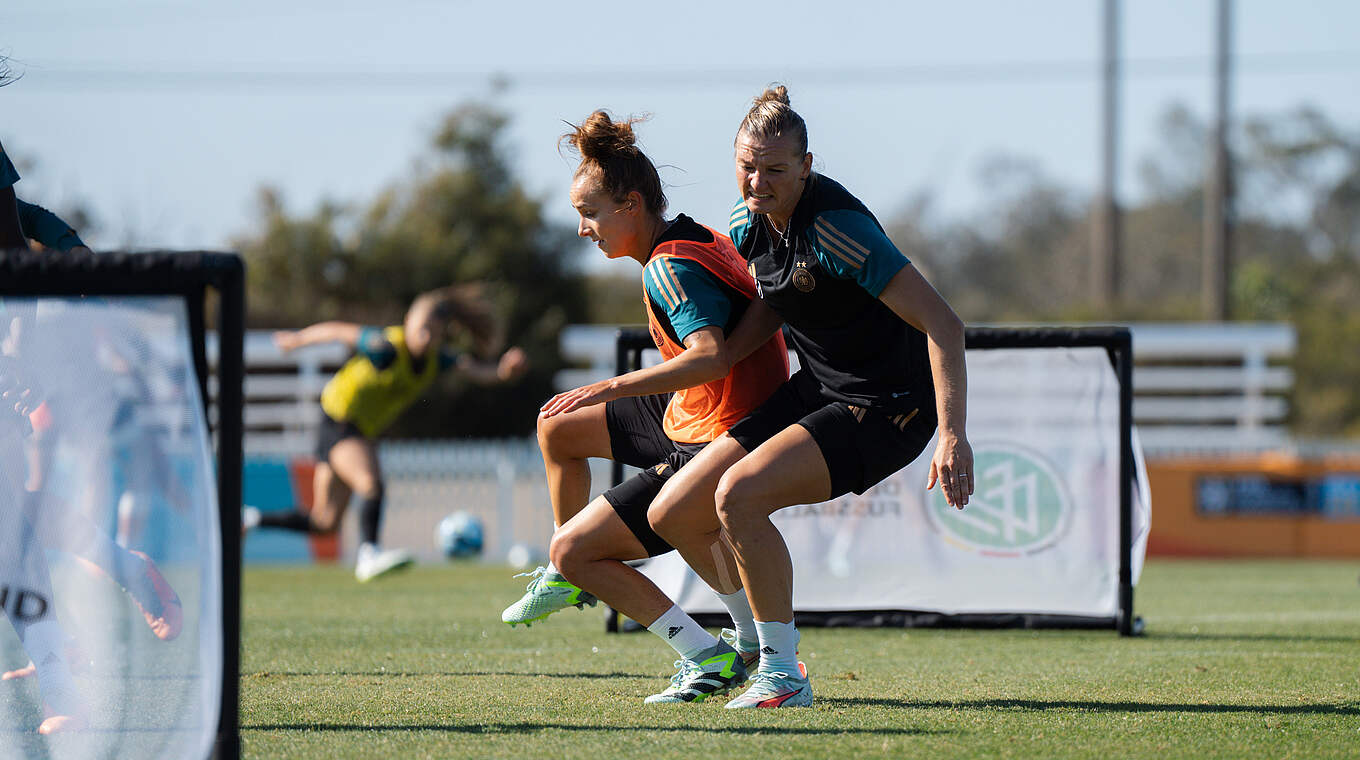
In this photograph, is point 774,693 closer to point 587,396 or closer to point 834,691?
point 834,691

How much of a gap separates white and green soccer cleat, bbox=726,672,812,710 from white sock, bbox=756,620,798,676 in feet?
0.07

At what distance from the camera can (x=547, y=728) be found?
4.00 meters

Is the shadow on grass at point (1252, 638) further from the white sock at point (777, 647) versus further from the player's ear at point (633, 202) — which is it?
the player's ear at point (633, 202)

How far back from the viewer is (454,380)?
28312mm

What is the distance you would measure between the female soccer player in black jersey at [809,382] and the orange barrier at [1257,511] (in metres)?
12.8

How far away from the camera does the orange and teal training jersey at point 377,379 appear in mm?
9805

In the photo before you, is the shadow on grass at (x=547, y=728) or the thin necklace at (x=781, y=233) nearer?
the shadow on grass at (x=547, y=728)

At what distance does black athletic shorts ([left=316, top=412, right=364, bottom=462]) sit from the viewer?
33.1 ft

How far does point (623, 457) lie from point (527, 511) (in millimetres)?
12024

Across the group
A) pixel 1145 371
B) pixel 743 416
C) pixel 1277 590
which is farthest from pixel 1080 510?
pixel 1145 371

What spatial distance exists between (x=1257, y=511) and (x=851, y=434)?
13.6m

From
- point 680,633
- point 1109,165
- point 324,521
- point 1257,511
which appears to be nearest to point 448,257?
point 1109,165

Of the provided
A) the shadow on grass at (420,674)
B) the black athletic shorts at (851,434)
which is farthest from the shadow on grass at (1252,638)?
the black athletic shorts at (851,434)

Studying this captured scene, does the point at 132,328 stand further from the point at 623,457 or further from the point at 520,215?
the point at 520,215
